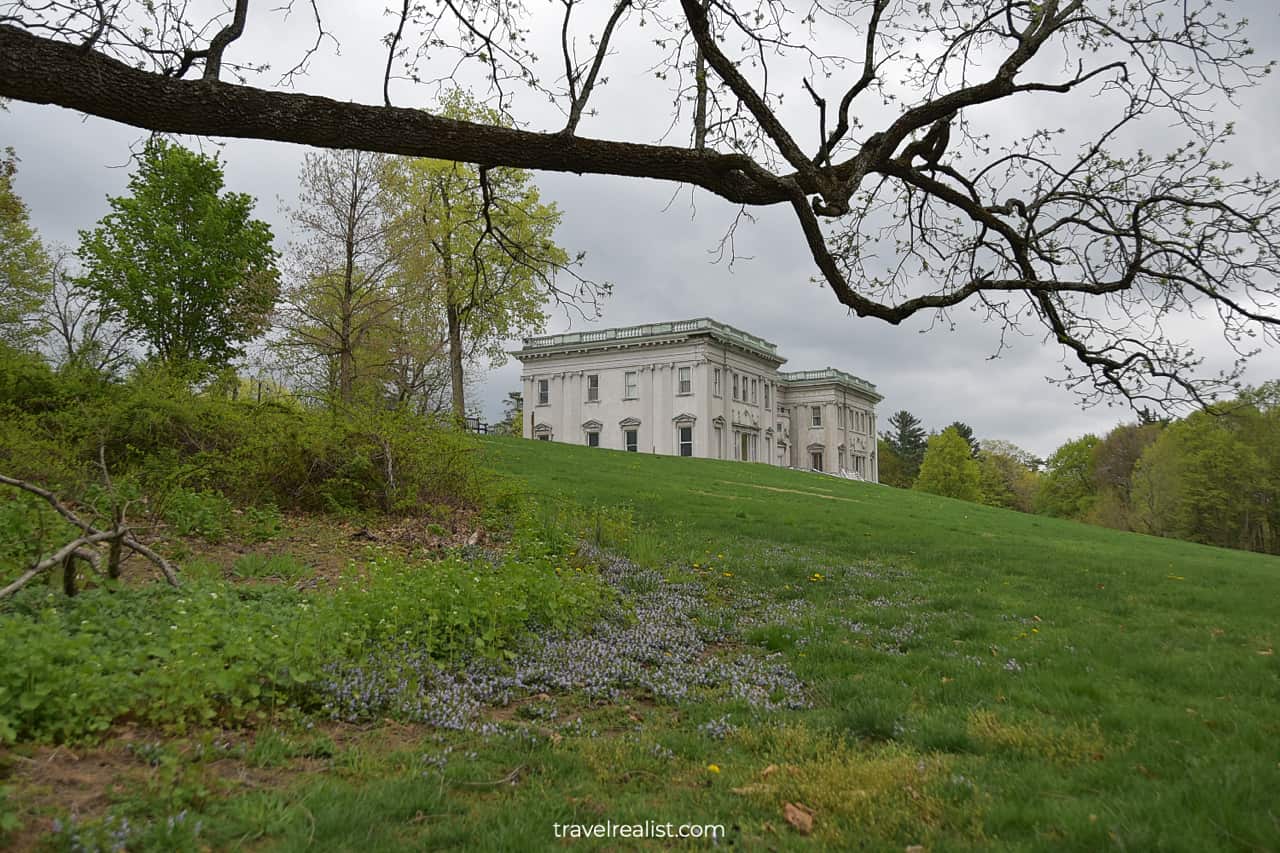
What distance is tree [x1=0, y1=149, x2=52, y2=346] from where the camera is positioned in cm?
2955

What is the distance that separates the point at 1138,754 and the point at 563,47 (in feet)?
25.6

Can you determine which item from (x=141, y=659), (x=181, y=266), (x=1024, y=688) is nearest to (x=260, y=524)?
(x=141, y=659)

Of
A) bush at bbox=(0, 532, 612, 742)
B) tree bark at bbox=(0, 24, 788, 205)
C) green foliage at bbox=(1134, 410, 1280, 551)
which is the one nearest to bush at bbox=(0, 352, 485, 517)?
bush at bbox=(0, 532, 612, 742)

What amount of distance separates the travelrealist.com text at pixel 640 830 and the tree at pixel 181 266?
89.9 ft

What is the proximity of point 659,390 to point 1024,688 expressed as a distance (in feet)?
198

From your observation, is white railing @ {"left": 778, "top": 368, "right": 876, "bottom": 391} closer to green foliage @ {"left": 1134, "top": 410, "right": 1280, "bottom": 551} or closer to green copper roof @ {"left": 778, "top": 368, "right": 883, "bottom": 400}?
green copper roof @ {"left": 778, "top": 368, "right": 883, "bottom": 400}

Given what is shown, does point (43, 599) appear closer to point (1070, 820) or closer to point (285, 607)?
point (285, 607)

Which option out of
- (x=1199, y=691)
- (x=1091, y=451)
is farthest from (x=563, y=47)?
(x=1091, y=451)

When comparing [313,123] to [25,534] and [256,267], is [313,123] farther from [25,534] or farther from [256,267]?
[256,267]

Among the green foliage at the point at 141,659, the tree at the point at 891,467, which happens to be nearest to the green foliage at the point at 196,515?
the green foliage at the point at 141,659

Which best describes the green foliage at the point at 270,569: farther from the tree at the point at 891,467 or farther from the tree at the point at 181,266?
the tree at the point at 891,467

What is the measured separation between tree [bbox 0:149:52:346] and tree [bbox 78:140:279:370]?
19.7 ft

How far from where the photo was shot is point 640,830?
3361 mm

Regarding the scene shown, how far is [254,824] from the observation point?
10.2 feet
